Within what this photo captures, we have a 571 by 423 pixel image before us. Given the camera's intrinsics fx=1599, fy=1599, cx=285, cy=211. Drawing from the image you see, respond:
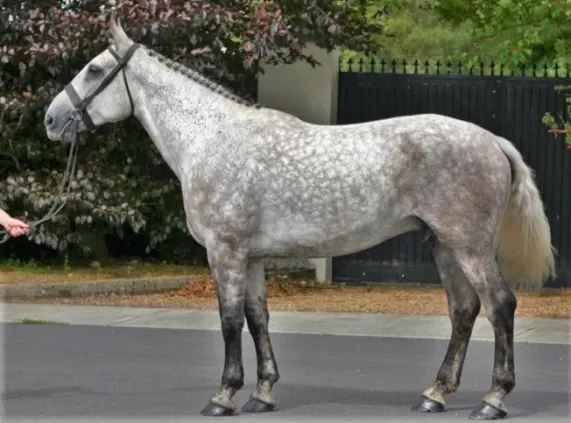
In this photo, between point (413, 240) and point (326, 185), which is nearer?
point (326, 185)

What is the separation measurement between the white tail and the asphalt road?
33.2 inches

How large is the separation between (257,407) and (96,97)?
218 cm

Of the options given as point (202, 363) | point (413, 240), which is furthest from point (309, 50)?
point (202, 363)

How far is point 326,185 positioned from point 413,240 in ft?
29.8

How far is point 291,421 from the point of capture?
935cm

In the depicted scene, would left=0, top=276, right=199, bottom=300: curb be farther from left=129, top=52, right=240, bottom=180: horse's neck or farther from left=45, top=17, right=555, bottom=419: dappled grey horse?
left=45, top=17, right=555, bottom=419: dappled grey horse

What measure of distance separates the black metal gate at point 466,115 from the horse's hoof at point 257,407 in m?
8.75

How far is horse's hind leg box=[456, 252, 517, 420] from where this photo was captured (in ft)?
31.0

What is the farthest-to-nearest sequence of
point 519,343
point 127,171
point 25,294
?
point 127,171, point 25,294, point 519,343

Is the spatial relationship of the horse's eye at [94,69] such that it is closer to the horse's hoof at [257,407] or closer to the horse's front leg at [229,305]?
the horse's front leg at [229,305]

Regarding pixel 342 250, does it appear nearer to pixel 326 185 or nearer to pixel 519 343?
pixel 326 185

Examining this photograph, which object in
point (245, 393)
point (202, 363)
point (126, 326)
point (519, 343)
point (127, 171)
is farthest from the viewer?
point (127, 171)

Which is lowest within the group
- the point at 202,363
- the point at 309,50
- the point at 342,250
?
the point at 202,363

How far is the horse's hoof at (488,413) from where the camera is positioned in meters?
9.42
